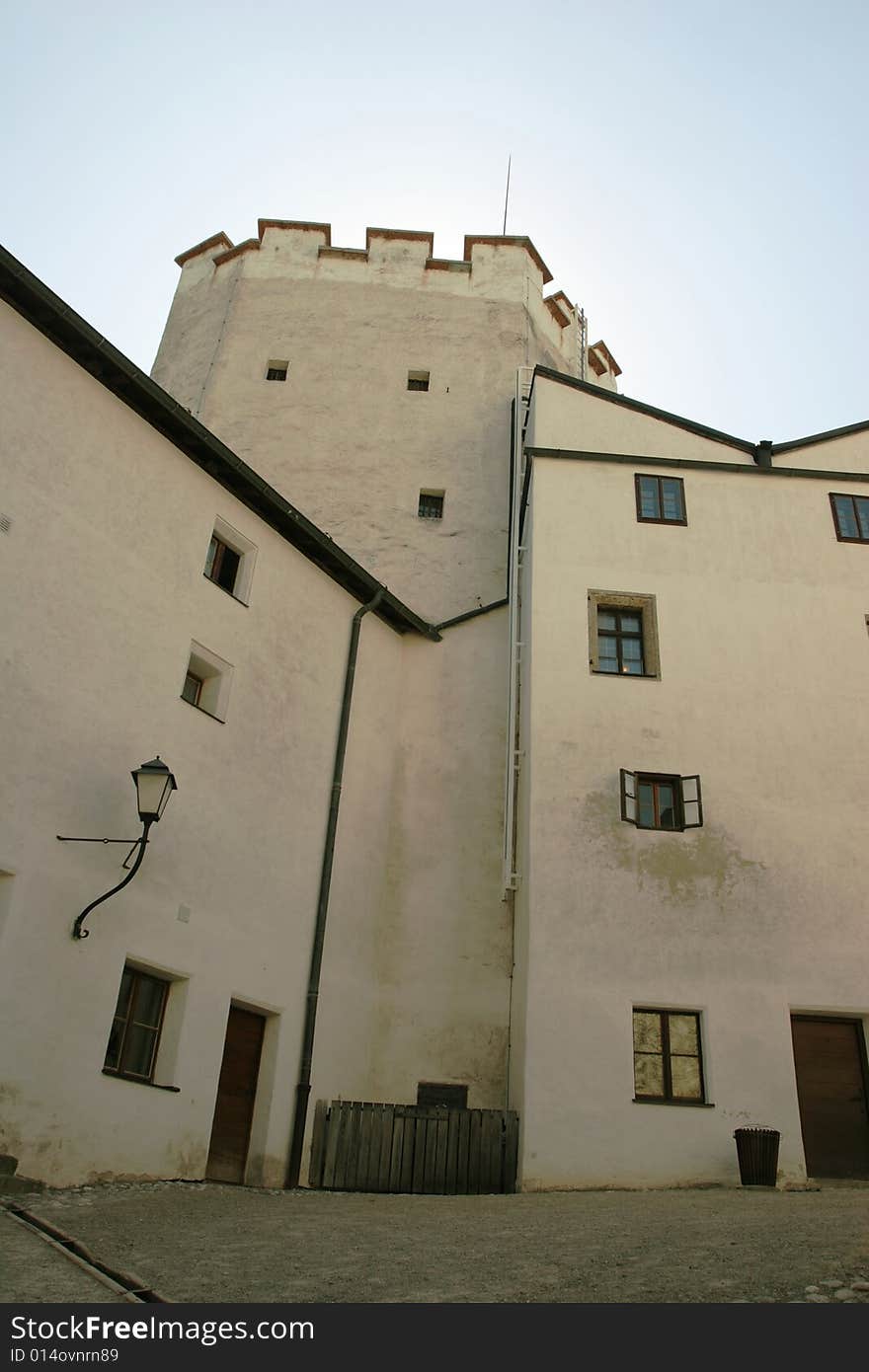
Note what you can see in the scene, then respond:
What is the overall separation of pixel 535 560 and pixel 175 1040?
8818mm

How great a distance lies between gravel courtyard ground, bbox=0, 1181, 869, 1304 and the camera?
21.0ft

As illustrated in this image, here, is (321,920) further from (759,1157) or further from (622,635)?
(759,1157)

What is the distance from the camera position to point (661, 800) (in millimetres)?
15586

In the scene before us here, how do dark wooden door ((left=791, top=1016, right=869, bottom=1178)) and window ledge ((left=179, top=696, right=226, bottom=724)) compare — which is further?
window ledge ((left=179, top=696, right=226, bottom=724))

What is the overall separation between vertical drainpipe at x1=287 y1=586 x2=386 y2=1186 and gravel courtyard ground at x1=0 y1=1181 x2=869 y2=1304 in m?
2.41

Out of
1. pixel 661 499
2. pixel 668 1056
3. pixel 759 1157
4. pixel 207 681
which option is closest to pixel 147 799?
pixel 207 681

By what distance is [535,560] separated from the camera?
56.5 feet

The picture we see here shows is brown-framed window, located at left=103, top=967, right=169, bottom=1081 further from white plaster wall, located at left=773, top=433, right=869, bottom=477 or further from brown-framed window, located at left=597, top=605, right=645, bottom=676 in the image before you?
white plaster wall, located at left=773, top=433, right=869, bottom=477

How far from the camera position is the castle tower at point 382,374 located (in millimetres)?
22703

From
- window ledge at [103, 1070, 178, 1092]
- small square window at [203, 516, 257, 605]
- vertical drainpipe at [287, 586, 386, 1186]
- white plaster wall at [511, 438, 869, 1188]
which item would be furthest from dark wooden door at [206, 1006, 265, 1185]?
small square window at [203, 516, 257, 605]

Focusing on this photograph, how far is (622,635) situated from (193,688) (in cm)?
657

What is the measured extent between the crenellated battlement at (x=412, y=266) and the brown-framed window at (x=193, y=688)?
50.7ft
